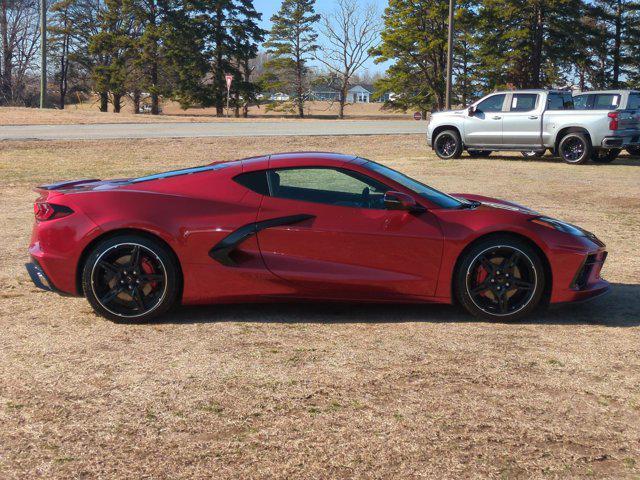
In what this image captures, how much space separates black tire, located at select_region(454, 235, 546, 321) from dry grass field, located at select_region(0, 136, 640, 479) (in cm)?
13

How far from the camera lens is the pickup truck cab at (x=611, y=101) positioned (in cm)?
1960

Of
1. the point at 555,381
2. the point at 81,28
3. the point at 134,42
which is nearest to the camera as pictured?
the point at 555,381

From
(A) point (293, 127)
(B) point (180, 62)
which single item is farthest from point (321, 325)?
(B) point (180, 62)

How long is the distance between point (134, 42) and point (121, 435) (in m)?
55.7

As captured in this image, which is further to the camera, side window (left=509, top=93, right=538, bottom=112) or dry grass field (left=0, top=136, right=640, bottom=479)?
side window (left=509, top=93, right=538, bottom=112)

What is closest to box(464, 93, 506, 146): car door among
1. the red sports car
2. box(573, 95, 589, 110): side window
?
box(573, 95, 589, 110): side window

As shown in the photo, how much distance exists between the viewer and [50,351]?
4.59m

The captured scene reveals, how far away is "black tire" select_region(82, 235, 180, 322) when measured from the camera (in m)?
5.08

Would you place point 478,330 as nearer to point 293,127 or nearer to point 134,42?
point 293,127

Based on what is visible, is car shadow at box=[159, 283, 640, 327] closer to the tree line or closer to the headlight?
the headlight

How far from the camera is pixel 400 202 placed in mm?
5113

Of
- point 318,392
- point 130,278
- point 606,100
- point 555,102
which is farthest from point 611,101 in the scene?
point 318,392

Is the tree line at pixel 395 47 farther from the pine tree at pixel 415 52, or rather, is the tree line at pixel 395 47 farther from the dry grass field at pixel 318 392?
the dry grass field at pixel 318 392

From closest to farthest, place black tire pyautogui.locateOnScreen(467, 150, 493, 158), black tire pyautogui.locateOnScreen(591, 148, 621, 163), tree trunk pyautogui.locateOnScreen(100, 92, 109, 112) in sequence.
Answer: black tire pyautogui.locateOnScreen(591, 148, 621, 163), black tire pyautogui.locateOnScreen(467, 150, 493, 158), tree trunk pyautogui.locateOnScreen(100, 92, 109, 112)
